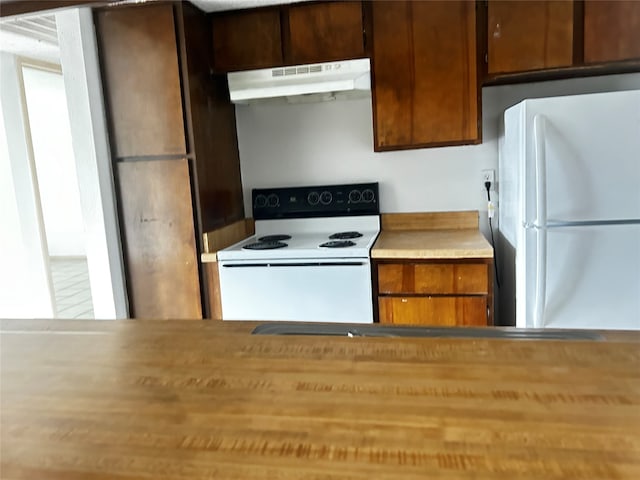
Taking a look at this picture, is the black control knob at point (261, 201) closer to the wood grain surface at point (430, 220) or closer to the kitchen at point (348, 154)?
the kitchen at point (348, 154)

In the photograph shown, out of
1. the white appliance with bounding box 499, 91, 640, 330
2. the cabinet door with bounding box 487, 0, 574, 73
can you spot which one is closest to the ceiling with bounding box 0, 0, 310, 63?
the cabinet door with bounding box 487, 0, 574, 73

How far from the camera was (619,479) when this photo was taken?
1.71 ft

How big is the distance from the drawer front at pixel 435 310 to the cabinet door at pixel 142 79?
4.32ft

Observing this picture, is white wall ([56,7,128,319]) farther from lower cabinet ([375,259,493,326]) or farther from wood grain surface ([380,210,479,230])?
wood grain surface ([380,210,479,230])

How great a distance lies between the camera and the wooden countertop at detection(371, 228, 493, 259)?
222 centimetres

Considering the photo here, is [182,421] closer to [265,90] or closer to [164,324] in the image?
[164,324]

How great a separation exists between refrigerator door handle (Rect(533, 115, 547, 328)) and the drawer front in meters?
0.27

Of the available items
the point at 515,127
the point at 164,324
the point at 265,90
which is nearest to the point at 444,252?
the point at 515,127

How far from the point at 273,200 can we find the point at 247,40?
0.94m

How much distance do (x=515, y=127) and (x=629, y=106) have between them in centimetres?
42

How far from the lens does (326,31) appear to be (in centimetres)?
245

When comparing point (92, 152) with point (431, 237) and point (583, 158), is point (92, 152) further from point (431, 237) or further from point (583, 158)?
point (583, 158)

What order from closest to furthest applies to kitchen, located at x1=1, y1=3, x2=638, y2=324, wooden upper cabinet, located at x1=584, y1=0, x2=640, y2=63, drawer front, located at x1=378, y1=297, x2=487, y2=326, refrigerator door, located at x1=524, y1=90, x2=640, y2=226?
1. refrigerator door, located at x1=524, y1=90, x2=640, y2=226
2. wooden upper cabinet, located at x1=584, y1=0, x2=640, y2=63
3. drawer front, located at x1=378, y1=297, x2=487, y2=326
4. kitchen, located at x1=1, y1=3, x2=638, y2=324

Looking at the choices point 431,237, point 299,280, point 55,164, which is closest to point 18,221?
point 299,280
